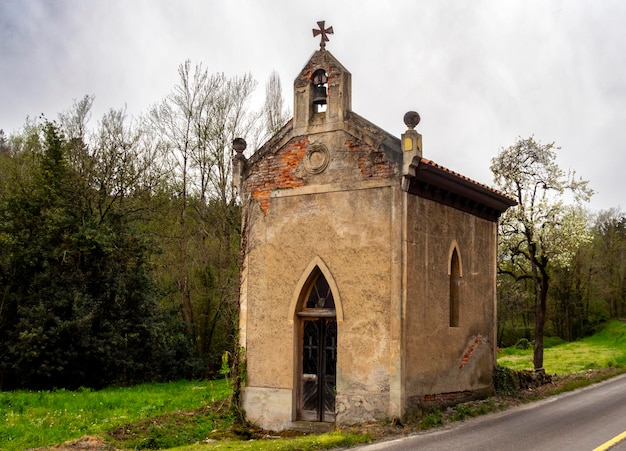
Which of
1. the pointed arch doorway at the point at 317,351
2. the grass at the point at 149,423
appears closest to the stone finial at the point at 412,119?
the pointed arch doorway at the point at 317,351

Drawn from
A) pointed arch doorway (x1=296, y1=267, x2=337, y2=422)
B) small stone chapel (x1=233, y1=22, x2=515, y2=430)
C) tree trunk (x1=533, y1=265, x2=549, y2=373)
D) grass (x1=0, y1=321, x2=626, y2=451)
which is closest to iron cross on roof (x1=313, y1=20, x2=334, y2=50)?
small stone chapel (x1=233, y1=22, x2=515, y2=430)

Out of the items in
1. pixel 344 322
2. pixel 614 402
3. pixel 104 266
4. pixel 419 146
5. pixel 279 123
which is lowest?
pixel 614 402

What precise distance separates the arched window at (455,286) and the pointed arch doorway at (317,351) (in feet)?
9.30

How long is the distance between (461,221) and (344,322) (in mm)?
3843

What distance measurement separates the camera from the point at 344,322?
41.3 ft

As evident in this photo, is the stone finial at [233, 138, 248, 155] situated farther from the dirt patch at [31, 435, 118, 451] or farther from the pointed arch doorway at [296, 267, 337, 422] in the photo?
the dirt patch at [31, 435, 118, 451]

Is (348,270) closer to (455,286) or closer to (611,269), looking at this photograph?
(455,286)

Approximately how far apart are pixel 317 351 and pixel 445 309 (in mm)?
2877

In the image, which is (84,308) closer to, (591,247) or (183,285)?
(183,285)

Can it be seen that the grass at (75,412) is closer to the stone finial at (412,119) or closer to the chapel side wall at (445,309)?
the chapel side wall at (445,309)

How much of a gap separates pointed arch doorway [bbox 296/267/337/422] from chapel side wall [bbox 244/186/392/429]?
24 cm

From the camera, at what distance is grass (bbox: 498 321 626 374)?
25.1m

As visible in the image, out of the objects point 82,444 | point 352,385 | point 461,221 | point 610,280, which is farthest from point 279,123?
point 610,280

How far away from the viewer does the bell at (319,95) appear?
13.7 metres
